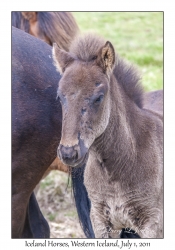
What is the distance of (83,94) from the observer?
10.4 feet

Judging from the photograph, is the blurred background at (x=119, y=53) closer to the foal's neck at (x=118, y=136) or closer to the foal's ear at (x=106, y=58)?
the foal's neck at (x=118, y=136)

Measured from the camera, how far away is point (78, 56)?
344 centimetres

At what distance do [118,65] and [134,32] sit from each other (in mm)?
7418

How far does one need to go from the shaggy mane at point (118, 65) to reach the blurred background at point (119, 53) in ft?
6.56

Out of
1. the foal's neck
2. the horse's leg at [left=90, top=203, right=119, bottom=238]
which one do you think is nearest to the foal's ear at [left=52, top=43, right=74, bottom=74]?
the foal's neck

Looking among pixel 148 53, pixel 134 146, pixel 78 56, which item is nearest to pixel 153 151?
pixel 134 146

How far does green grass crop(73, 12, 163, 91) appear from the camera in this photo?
9.57 metres

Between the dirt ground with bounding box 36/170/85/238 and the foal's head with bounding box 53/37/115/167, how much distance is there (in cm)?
236

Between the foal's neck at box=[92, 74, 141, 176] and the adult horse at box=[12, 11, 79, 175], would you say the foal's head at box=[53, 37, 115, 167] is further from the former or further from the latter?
the adult horse at box=[12, 11, 79, 175]

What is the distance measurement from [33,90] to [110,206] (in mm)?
915

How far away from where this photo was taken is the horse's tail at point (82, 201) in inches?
158

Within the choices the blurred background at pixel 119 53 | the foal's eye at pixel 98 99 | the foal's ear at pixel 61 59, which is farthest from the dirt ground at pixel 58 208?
the foal's eye at pixel 98 99

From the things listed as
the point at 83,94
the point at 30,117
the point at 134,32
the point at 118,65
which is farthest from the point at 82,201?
the point at 134,32
